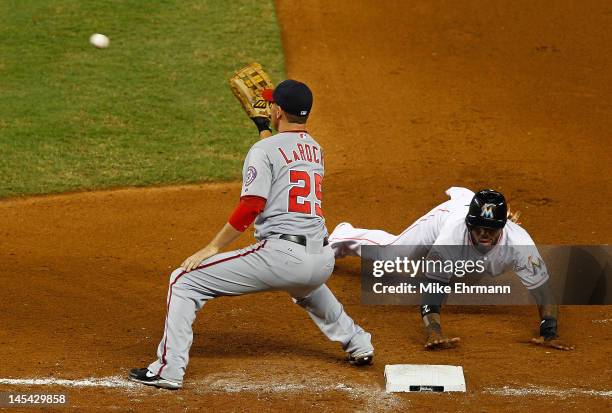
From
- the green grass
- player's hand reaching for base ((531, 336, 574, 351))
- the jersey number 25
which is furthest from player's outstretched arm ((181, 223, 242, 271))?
the green grass

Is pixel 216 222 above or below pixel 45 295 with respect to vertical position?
above

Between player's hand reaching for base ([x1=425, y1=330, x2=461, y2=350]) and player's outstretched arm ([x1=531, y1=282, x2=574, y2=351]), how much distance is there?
56 centimetres

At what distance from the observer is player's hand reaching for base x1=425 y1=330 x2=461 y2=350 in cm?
646

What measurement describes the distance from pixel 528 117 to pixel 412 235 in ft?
13.1

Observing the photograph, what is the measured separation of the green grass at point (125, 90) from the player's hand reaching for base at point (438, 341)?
4076 mm

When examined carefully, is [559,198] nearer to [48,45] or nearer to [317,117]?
[317,117]

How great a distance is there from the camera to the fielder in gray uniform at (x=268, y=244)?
5.79m

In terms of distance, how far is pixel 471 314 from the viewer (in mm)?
7285

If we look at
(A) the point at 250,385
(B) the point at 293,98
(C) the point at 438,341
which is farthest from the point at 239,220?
(C) the point at 438,341

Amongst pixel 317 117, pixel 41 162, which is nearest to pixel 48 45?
pixel 41 162

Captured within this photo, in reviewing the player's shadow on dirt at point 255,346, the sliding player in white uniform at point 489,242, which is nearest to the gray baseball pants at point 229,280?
the player's shadow on dirt at point 255,346

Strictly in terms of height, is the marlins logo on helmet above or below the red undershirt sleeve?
above

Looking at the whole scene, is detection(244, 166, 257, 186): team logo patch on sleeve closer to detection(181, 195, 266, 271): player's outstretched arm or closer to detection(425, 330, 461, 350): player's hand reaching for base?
detection(181, 195, 266, 271): player's outstretched arm

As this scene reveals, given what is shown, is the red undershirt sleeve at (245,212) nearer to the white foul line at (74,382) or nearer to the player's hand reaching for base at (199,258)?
the player's hand reaching for base at (199,258)
